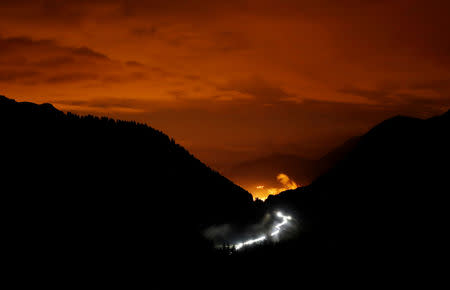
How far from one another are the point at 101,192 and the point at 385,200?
71.5 ft

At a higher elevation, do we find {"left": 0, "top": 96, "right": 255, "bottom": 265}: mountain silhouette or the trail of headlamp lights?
{"left": 0, "top": 96, "right": 255, "bottom": 265}: mountain silhouette

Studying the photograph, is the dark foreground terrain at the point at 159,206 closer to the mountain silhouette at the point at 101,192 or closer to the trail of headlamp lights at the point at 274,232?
the mountain silhouette at the point at 101,192

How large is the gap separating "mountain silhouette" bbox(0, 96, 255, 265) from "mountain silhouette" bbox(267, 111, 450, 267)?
6.43 metres

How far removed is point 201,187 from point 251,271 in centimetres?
1480

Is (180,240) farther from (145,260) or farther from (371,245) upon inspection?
(371,245)

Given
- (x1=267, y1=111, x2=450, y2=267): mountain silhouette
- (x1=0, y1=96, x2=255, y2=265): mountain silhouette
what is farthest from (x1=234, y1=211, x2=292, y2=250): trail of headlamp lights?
(x1=0, y1=96, x2=255, y2=265): mountain silhouette

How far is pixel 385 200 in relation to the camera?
37656mm

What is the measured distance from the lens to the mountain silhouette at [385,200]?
2681 cm

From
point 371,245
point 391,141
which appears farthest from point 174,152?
point 391,141

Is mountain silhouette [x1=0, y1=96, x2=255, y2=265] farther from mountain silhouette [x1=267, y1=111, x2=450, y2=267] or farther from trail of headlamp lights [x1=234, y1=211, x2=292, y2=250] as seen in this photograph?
mountain silhouette [x1=267, y1=111, x2=450, y2=267]

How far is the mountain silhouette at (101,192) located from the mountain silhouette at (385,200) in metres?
6.43

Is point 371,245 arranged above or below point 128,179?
below

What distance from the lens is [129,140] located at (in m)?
36.2

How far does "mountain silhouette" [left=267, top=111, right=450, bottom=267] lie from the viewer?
26.8 m
